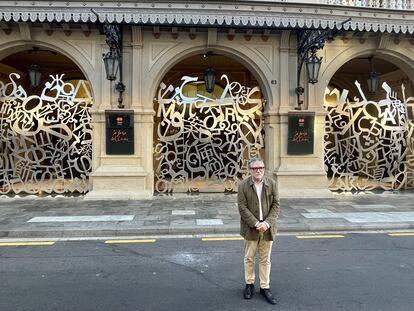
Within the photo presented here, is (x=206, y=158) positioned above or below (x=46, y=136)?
below

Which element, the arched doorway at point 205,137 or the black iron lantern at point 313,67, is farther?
the arched doorway at point 205,137

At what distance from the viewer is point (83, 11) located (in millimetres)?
9836

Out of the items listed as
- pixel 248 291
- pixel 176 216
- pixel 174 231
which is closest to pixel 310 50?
pixel 176 216

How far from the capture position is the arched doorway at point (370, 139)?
1257cm

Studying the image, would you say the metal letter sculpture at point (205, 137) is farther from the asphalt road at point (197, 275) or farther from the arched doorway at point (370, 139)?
the asphalt road at point (197, 275)

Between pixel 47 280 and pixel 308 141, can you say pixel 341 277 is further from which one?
pixel 308 141

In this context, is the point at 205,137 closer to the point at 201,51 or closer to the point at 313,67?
the point at 201,51

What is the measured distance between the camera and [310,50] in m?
11.3

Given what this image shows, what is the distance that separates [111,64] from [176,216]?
4577 millimetres

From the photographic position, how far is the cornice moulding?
9.76 m

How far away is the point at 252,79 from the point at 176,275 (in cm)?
1148

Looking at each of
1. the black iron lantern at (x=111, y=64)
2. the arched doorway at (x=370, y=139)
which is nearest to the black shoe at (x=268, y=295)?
the black iron lantern at (x=111, y=64)

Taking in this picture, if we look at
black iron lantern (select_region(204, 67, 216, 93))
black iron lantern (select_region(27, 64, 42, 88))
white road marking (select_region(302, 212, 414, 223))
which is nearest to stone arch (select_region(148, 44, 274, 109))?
black iron lantern (select_region(204, 67, 216, 93))

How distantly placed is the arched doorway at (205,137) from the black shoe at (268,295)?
7979 mm
